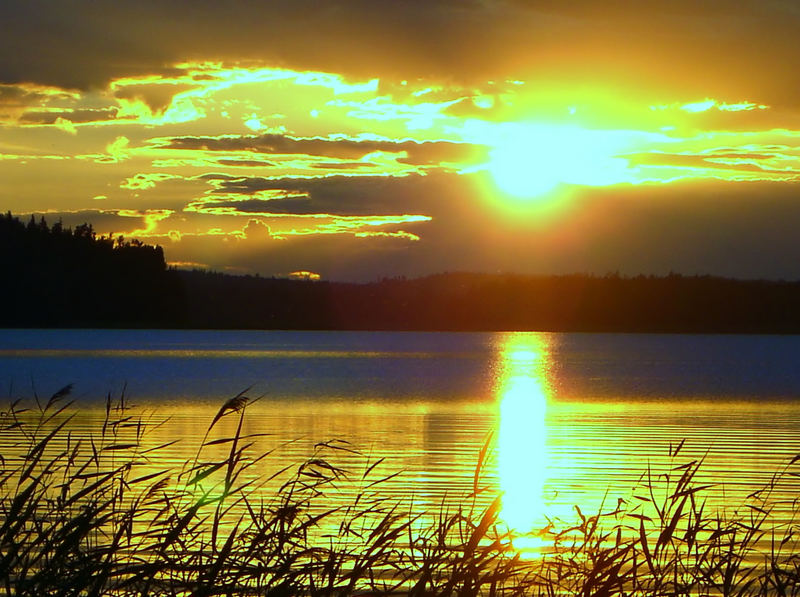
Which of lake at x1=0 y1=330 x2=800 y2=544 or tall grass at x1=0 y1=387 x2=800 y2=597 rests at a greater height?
tall grass at x1=0 y1=387 x2=800 y2=597

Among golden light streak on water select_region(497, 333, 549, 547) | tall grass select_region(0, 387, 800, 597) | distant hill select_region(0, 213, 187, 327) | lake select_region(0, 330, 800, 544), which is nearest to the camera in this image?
tall grass select_region(0, 387, 800, 597)

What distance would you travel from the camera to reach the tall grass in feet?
23.2

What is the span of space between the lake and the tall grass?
0.91m

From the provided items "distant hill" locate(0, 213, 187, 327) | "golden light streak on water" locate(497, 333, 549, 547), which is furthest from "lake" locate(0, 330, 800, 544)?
"distant hill" locate(0, 213, 187, 327)

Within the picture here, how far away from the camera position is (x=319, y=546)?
12422 mm

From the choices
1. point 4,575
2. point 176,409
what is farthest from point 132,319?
point 4,575

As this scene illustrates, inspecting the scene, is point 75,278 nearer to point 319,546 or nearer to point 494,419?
point 494,419

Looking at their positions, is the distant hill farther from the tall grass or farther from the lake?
the tall grass

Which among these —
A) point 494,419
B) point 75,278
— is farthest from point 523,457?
point 75,278

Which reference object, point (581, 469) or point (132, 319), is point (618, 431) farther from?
point (132, 319)

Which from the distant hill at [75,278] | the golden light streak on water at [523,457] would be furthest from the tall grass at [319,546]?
the distant hill at [75,278]

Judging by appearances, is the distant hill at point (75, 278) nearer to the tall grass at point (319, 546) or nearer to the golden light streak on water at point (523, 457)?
the golden light streak on water at point (523, 457)

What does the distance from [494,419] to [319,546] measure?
2666 centimetres

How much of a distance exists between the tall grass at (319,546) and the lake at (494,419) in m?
0.91
